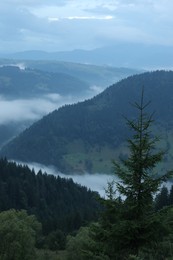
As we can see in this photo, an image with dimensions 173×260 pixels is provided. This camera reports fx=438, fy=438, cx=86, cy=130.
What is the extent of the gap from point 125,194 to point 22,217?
64.7m

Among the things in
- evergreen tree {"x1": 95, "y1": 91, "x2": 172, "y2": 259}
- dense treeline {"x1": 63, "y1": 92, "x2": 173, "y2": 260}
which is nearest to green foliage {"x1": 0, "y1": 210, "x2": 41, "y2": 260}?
dense treeline {"x1": 63, "y1": 92, "x2": 173, "y2": 260}

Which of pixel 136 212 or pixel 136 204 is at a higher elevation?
pixel 136 204

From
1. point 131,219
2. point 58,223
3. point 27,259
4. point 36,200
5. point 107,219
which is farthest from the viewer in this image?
point 36,200

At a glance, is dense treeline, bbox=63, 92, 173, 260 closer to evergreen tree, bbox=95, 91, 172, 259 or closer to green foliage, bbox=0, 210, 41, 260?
evergreen tree, bbox=95, 91, 172, 259

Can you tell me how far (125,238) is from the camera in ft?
72.1

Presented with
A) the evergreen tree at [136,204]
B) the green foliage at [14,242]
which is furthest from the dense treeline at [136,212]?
the green foliage at [14,242]

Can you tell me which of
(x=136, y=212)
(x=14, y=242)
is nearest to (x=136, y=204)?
(x=136, y=212)

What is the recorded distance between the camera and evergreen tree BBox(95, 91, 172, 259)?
21766 millimetres

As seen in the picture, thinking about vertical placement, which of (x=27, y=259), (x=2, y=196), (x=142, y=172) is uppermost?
(x=2, y=196)

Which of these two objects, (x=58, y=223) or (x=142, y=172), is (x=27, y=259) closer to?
(x=142, y=172)

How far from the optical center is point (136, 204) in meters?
22.0

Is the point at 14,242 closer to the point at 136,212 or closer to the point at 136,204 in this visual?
the point at 136,212

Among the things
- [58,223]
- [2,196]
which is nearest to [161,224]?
[58,223]

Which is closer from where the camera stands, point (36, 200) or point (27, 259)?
point (27, 259)
